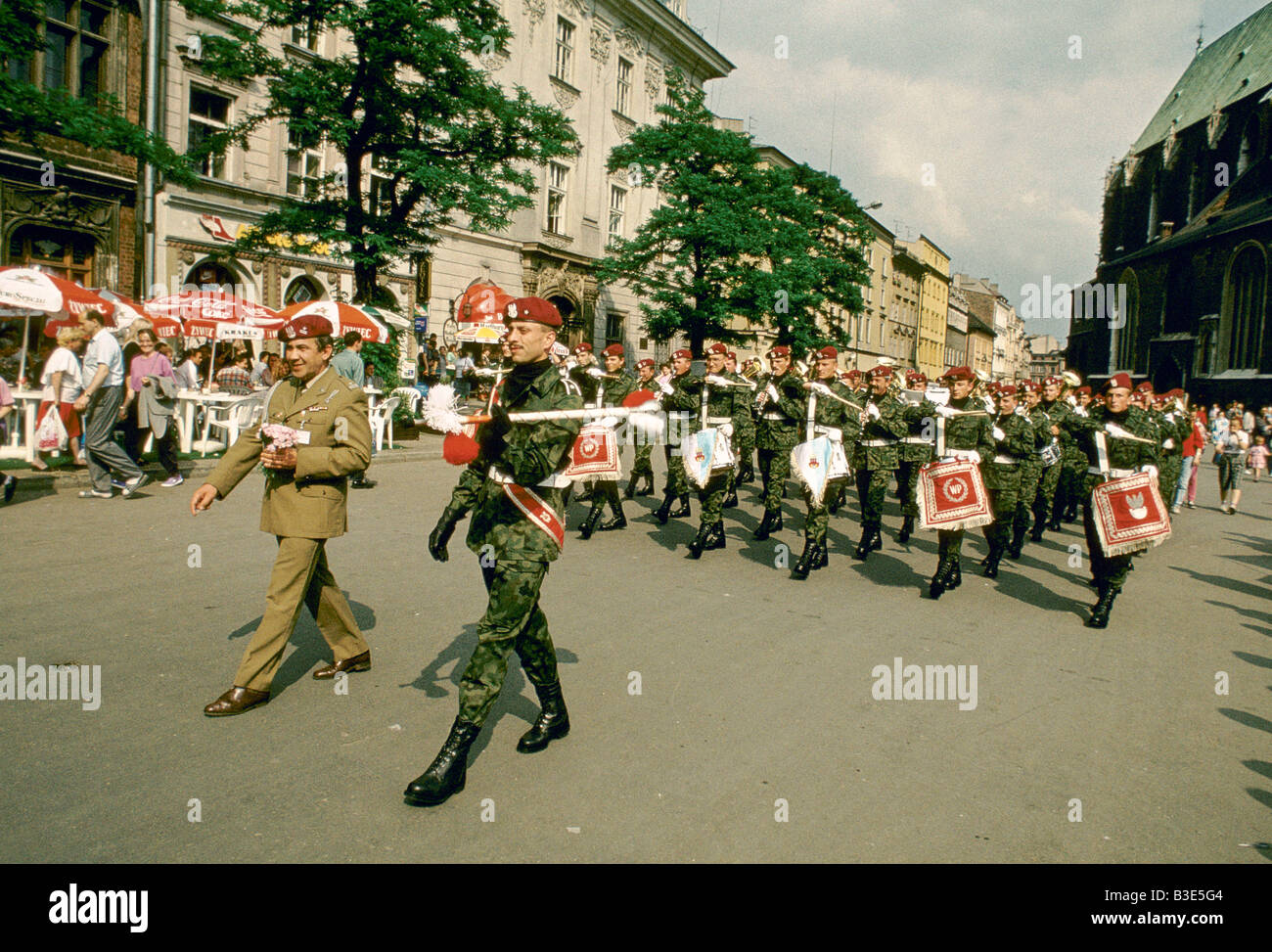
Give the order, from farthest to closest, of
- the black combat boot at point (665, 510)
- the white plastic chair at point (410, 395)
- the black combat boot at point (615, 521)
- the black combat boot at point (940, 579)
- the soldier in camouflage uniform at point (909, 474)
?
the white plastic chair at point (410, 395) → the black combat boot at point (665, 510) → the soldier in camouflage uniform at point (909, 474) → the black combat boot at point (615, 521) → the black combat boot at point (940, 579)

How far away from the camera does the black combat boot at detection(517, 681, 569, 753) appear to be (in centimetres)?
441

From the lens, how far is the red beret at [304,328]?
4785 mm

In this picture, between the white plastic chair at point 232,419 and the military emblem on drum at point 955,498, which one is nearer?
the military emblem on drum at point 955,498

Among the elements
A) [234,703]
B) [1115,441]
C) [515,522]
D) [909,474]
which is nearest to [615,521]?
[909,474]

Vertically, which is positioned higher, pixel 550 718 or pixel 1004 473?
pixel 1004 473

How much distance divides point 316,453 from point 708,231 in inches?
1092

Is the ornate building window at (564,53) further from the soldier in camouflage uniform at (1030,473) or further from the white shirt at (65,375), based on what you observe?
the soldier in camouflage uniform at (1030,473)

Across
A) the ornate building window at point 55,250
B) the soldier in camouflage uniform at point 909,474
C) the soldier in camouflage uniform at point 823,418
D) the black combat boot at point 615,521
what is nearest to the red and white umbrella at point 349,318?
the black combat boot at point 615,521

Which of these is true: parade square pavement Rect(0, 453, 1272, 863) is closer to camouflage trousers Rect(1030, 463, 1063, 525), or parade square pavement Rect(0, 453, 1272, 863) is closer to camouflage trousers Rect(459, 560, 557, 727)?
camouflage trousers Rect(459, 560, 557, 727)

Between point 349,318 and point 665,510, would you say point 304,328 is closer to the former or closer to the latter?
point 665,510

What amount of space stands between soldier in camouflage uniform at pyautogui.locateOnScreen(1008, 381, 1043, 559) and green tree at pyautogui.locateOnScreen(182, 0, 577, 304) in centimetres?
1109

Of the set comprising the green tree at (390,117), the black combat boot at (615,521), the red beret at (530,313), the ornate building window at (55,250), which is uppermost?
the green tree at (390,117)

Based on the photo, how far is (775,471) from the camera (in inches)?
402

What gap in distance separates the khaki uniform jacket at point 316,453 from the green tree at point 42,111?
7.81 metres
